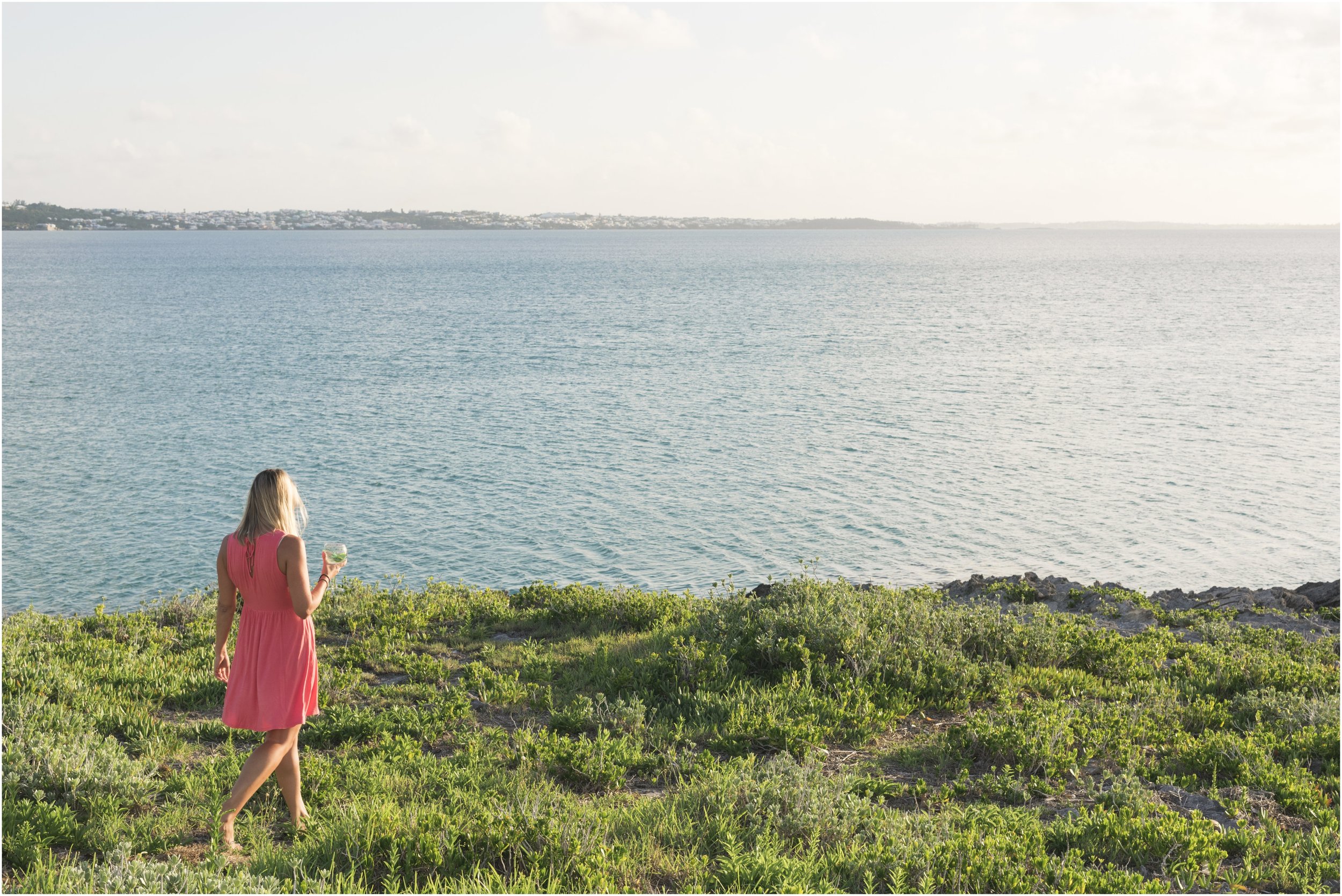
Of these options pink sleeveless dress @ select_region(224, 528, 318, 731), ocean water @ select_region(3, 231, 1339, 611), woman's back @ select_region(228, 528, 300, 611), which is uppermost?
woman's back @ select_region(228, 528, 300, 611)

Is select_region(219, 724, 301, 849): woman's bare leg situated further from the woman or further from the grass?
the grass

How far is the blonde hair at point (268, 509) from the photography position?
5.84 meters

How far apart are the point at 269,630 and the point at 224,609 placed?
49 centimetres

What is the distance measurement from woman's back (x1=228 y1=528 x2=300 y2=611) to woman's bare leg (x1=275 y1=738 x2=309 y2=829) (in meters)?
0.95

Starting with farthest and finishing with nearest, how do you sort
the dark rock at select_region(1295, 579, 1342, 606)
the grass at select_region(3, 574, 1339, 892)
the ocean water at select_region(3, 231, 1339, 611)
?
1. the ocean water at select_region(3, 231, 1339, 611)
2. the dark rock at select_region(1295, 579, 1342, 606)
3. the grass at select_region(3, 574, 1339, 892)

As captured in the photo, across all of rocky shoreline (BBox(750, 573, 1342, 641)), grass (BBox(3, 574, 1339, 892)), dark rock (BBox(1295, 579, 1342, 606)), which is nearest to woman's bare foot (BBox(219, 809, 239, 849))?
grass (BBox(3, 574, 1339, 892))

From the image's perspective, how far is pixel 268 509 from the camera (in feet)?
19.2

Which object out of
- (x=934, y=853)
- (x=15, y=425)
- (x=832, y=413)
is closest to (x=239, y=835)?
(x=934, y=853)

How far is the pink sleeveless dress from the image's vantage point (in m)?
5.88

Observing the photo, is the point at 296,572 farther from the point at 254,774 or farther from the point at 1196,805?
the point at 1196,805

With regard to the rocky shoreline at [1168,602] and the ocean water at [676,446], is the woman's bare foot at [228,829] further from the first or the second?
the ocean water at [676,446]

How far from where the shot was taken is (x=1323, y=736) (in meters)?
7.73

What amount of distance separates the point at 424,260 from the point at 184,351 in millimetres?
121349

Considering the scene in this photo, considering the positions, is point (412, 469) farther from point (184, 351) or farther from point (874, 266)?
point (874, 266)
